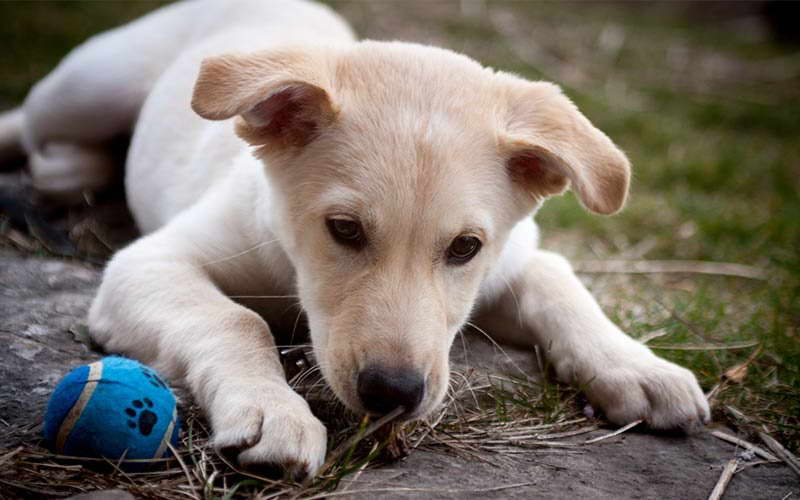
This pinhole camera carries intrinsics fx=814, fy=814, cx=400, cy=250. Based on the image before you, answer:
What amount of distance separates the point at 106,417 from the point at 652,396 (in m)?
1.89

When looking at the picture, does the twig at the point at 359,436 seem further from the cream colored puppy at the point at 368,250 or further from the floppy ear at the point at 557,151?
the floppy ear at the point at 557,151

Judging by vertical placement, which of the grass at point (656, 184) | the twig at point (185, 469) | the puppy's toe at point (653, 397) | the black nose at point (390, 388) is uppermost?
the black nose at point (390, 388)

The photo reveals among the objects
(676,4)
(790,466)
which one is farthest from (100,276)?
(676,4)

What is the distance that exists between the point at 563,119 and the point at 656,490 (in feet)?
4.30

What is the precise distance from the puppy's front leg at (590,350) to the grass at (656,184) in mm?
132

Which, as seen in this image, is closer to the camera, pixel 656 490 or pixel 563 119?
pixel 656 490

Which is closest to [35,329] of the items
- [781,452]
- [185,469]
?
[185,469]

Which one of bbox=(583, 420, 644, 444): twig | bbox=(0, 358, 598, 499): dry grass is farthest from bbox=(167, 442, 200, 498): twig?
bbox=(583, 420, 644, 444): twig

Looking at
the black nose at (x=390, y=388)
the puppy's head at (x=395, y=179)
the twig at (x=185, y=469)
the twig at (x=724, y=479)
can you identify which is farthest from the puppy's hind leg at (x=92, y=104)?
the twig at (x=724, y=479)

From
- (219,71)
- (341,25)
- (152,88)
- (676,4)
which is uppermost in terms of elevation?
(219,71)

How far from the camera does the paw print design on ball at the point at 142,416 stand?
7.54ft

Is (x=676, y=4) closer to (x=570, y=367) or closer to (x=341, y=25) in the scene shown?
(x=341, y=25)

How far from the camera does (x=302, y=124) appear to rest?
287 cm

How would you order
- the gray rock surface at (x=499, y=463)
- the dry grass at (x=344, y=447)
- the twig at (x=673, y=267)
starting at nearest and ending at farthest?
the dry grass at (x=344, y=447) < the gray rock surface at (x=499, y=463) < the twig at (x=673, y=267)
